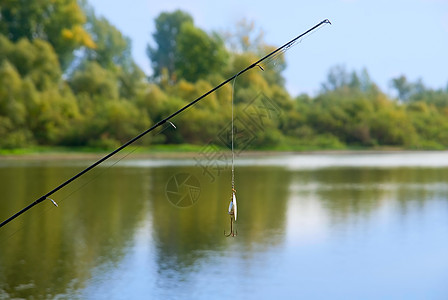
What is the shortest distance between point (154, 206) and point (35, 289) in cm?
932

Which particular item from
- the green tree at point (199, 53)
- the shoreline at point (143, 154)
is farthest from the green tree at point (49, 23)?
the shoreline at point (143, 154)

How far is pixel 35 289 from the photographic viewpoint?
9.67 meters

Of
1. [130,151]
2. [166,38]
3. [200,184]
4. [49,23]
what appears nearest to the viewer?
[200,184]

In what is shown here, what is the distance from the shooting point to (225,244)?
13.0m

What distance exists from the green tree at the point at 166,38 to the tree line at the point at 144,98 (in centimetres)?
608

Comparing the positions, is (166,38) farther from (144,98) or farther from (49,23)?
(144,98)

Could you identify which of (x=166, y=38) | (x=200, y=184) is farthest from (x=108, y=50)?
(x=200, y=184)

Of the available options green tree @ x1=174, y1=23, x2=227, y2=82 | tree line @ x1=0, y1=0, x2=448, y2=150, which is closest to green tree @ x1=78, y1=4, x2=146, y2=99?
tree line @ x1=0, y1=0, x2=448, y2=150

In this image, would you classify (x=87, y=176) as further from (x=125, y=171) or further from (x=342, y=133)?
(x=342, y=133)

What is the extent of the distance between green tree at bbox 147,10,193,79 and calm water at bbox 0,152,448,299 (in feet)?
192

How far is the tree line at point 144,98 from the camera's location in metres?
51.3

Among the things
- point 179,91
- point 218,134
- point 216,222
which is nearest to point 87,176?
point 216,222

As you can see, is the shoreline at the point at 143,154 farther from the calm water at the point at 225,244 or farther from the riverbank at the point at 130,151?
the calm water at the point at 225,244

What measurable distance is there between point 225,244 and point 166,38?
70.9 m
